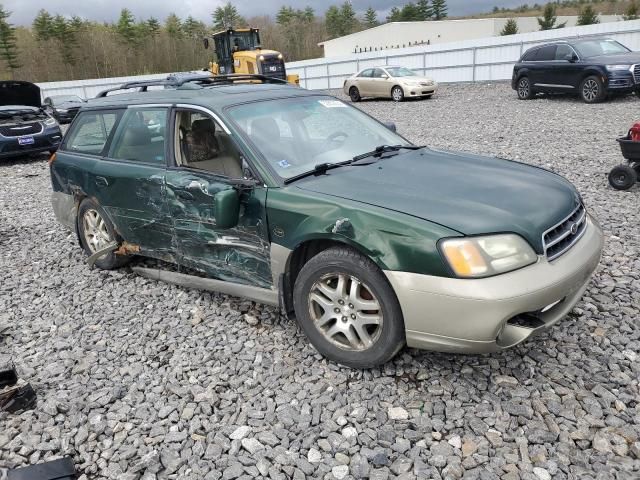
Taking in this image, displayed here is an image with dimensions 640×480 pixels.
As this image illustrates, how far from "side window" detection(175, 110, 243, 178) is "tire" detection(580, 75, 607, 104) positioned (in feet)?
42.3

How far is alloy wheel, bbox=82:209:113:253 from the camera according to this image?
15.7 ft

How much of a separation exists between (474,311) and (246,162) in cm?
174

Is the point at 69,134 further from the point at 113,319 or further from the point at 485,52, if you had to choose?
the point at 485,52

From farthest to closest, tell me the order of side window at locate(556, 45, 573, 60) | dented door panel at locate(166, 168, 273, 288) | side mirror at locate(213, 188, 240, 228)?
side window at locate(556, 45, 573, 60), dented door panel at locate(166, 168, 273, 288), side mirror at locate(213, 188, 240, 228)

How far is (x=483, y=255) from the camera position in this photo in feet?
8.43

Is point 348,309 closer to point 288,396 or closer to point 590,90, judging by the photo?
point 288,396

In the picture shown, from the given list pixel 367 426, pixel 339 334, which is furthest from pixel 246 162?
pixel 367 426

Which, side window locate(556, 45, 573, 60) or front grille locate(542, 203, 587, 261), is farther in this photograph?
side window locate(556, 45, 573, 60)

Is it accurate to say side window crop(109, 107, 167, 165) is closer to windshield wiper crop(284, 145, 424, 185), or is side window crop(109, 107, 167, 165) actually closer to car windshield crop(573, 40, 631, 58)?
windshield wiper crop(284, 145, 424, 185)

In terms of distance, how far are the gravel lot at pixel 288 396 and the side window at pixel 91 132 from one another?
4.33 feet

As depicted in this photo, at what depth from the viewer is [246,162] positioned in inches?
133

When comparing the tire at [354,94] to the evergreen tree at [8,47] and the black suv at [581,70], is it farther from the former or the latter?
the evergreen tree at [8,47]

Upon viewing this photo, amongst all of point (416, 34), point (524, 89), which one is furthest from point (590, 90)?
point (416, 34)

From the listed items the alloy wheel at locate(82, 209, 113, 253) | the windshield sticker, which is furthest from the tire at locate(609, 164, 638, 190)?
the alloy wheel at locate(82, 209, 113, 253)
